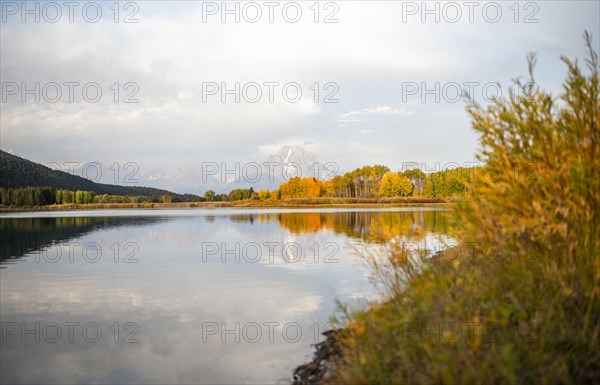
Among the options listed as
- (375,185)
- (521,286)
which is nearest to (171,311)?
(521,286)

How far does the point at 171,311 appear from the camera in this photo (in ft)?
48.2

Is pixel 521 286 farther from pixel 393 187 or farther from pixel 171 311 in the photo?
pixel 393 187

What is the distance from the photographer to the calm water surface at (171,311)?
384 inches

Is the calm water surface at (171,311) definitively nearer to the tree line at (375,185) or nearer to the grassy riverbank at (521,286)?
the grassy riverbank at (521,286)

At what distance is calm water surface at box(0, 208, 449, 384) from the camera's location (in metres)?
9.74

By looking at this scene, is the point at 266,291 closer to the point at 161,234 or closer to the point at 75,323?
the point at 75,323

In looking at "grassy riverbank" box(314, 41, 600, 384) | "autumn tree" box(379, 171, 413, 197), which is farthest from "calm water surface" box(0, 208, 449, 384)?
"autumn tree" box(379, 171, 413, 197)

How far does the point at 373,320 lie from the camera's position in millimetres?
7898

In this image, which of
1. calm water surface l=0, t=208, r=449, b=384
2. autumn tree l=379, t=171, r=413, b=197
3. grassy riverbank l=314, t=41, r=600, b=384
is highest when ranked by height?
autumn tree l=379, t=171, r=413, b=197

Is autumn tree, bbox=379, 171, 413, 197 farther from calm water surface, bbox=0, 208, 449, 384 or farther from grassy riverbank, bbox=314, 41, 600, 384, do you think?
grassy riverbank, bbox=314, 41, 600, 384

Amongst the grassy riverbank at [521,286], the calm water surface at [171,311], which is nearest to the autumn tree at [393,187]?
the calm water surface at [171,311]

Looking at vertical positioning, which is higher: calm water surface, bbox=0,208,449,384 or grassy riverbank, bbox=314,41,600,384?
grassy riverbank, bbox=314,41,600,384

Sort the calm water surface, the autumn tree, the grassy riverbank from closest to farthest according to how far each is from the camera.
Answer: the grassy riverbank, the calm water surface, the autumn tree

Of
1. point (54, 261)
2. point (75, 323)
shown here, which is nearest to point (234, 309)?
point (75, 323)
